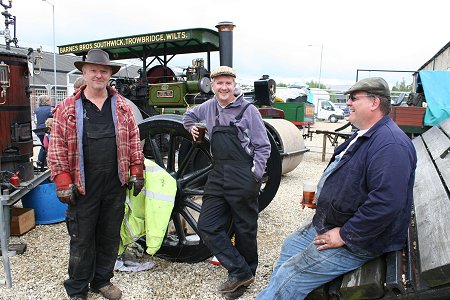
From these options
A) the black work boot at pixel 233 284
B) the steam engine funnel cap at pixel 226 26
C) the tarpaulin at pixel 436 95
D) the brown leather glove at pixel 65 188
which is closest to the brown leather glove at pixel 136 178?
the brown leather glove at pixel 65 188

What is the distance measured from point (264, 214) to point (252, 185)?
2345 millimetres

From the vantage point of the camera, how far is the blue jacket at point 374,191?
1.88m

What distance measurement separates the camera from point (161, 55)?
9.66 metres

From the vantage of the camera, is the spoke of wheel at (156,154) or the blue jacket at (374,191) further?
the spoke of wheel at (156,154)

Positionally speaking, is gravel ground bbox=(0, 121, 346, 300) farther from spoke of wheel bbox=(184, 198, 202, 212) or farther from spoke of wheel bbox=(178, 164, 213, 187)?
spoke of wheel bbox=(178, 164, 213, 187)

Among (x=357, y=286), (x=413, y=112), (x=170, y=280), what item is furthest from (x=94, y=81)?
(x=413, y=112)

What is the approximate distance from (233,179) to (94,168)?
0.98m

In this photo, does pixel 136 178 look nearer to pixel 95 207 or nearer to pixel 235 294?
pixel 95 207

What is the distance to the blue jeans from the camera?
2.07 metres

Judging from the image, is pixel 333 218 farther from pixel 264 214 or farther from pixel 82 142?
pixel 264 214

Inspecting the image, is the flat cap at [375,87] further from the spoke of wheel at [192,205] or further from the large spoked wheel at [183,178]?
the spoke of wheel at [192,205]

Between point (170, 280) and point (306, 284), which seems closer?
point (306, 284)

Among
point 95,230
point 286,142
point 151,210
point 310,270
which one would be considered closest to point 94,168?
point 95,230

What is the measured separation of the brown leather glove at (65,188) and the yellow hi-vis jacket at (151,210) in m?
0.65
